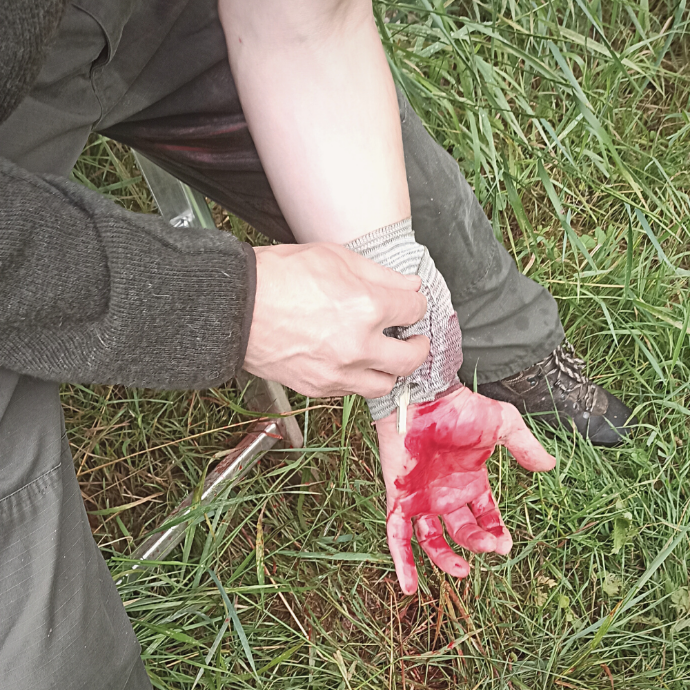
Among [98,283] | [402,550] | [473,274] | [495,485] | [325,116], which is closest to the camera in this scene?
[98,283]

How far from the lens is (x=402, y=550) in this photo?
43.0 inches

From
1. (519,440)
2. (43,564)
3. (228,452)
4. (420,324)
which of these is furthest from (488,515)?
(43,564)

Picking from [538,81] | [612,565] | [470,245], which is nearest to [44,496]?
[470,245]

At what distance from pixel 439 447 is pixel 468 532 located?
171 mm

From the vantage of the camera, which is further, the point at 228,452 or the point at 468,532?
the point at 228,452

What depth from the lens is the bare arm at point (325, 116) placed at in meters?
0.95

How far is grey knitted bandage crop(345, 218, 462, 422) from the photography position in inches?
39.7

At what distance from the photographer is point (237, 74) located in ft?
3.26

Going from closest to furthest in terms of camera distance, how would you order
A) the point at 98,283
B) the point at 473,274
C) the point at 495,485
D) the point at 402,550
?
the point at 98,283 < the point at 402,550 < the point at 473,274 < the point at 495,485

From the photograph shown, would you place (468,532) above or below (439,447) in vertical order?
below

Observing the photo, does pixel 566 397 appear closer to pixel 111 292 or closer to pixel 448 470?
pixel 448 470

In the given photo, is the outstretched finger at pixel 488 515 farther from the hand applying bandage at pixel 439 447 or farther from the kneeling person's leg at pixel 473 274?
the kneeling person's leg at pixel 473 274

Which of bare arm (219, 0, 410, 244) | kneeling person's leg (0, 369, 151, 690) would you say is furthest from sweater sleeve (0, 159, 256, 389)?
bare arm (219, 0, 410, 244)

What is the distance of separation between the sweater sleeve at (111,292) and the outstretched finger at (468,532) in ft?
1.92
